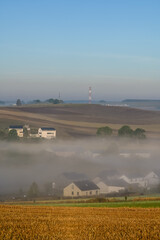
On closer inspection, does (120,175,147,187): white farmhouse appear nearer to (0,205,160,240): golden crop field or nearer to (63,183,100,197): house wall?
(63,183,100,197): house wall

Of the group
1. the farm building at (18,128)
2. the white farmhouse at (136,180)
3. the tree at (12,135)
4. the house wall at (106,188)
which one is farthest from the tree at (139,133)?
the house wall at (106,188)

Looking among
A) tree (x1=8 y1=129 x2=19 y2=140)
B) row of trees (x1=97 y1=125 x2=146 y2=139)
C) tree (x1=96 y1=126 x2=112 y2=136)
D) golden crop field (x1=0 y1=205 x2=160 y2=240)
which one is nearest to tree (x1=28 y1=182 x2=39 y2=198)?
tree (x1=8 y1=129 x2=19 y2=140)

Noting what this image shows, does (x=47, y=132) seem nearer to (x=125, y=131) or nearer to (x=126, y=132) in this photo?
(x=125, y=131)

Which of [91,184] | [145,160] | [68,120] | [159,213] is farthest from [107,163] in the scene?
[159,213]

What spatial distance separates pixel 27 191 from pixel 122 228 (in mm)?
69094

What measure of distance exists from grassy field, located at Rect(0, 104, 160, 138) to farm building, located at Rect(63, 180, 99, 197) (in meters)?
59.6

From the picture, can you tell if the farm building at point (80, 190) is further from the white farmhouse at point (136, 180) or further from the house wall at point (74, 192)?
the white farmhouse at point (136, 180)

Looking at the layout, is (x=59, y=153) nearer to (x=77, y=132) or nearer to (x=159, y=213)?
(x=77, y=132)

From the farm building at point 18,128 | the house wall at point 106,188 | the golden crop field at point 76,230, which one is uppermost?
the farm building at point 18,128

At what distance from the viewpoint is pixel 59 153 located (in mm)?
133500

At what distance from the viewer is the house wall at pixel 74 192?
8097cm

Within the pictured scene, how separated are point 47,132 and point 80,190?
73.4 metres

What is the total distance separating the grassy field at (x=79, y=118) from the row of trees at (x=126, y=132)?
2249 mm

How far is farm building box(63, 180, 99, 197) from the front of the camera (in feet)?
267
